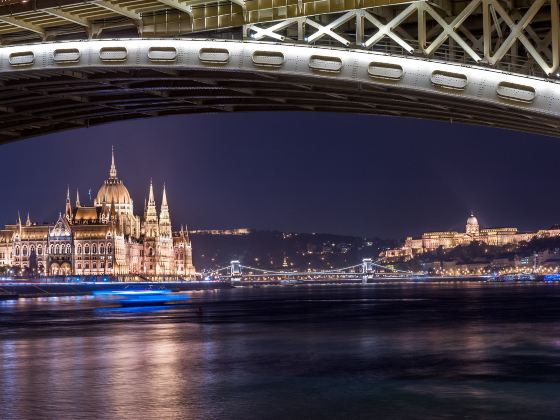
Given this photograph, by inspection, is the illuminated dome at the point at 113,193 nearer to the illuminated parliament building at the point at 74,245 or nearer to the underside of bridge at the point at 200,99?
the illuminated parliament building at the point at 74,245

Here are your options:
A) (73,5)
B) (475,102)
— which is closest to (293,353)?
(475,102)

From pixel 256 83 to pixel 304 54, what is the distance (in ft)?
14.6

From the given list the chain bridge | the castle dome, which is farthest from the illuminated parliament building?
the chain bridge

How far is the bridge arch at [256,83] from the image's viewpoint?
68.2ft

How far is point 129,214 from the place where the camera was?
192000 millimetres

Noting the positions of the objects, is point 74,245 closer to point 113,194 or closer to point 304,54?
point 113,194

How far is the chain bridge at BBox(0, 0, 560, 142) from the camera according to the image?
20609mm

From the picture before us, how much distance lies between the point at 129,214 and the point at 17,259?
2497 centimetres

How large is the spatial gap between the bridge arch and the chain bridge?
34 millimetres

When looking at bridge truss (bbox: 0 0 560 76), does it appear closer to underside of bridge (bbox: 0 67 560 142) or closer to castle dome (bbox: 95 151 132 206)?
underside of bridge (bbox: 0 67 560 142)

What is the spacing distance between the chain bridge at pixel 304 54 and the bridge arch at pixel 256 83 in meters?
0.03

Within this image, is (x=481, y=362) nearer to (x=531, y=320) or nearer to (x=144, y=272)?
(x=531, y=320)

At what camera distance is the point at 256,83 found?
2648 centimetres

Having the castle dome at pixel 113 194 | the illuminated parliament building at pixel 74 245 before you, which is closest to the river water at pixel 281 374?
the illuminated parliament building at pixel 74 245
